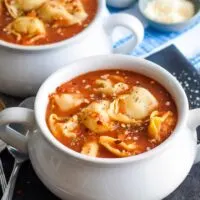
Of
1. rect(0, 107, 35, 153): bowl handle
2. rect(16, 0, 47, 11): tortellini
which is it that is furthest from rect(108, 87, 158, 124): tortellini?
rect(16, 0, 47, 11): tortellini

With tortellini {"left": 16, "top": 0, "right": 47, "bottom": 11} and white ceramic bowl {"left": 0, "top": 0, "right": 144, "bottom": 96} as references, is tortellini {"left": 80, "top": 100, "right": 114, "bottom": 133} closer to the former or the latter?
white ceramic bowl {"left": 0, "top": 0, "right": 144, "bottom": 96}

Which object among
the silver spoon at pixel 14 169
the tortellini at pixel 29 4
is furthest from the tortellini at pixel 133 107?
the tortellini at pixel 29 4

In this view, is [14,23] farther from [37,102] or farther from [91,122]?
[91,122]

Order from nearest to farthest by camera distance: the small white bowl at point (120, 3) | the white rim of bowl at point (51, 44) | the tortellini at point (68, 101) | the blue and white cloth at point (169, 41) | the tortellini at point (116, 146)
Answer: the tortellini at point (116, 146) → the tortellini at point (68, 101) → the white rim of bowl at point (51, 44) → the blue and white cloth at point (169, 41) → the small white bowl at point (120, 3)

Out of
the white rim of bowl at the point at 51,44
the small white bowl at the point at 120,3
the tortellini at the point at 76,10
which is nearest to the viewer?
the white rim of bowl at the point at 51,44

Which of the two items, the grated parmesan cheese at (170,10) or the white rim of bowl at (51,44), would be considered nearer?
the white rim of bowl at (51,44)

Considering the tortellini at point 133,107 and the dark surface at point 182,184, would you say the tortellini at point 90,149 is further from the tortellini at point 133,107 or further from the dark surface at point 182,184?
the dark surface at point 182,184

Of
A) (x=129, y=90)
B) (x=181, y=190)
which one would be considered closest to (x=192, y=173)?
(x=181, y=190)
